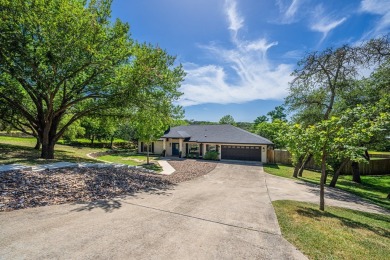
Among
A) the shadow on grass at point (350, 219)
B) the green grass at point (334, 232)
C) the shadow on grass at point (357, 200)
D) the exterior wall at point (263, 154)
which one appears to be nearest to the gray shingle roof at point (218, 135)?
the exterior wall at point (263, 154)

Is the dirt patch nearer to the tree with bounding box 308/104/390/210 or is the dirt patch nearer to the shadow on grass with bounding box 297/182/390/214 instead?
the shadow on grass with bounding box 297/182/390/214

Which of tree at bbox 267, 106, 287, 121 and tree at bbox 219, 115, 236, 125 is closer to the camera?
tree at bbox 267, 106, 287, 121

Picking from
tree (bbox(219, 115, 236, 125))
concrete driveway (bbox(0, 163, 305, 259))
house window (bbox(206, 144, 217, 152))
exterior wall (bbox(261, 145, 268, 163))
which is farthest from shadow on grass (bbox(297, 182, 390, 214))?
tree (bbox(219, 115, 236, 125))

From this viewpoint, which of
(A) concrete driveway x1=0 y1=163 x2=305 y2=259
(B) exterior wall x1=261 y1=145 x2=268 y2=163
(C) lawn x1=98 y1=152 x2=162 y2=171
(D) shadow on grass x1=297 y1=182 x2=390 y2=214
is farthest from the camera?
(B) exterior wall x1=261 y1=145 x2=268 y2=163

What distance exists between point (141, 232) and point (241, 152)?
22.9m

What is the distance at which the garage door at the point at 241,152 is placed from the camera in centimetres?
2597

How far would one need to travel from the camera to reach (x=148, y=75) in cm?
1305

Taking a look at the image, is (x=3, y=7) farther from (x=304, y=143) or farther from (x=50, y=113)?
(x=304, y=143)

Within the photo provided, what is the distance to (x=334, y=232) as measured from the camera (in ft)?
19.3

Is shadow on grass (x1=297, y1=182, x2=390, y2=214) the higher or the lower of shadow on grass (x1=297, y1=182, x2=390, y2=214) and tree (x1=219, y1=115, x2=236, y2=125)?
the lower

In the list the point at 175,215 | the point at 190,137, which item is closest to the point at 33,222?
the point at 175,215

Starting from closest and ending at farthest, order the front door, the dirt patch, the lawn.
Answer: the dirt patch, the lawn, the front door

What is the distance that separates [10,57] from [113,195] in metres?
9.66

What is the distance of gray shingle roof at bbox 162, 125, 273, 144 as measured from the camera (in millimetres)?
26562
